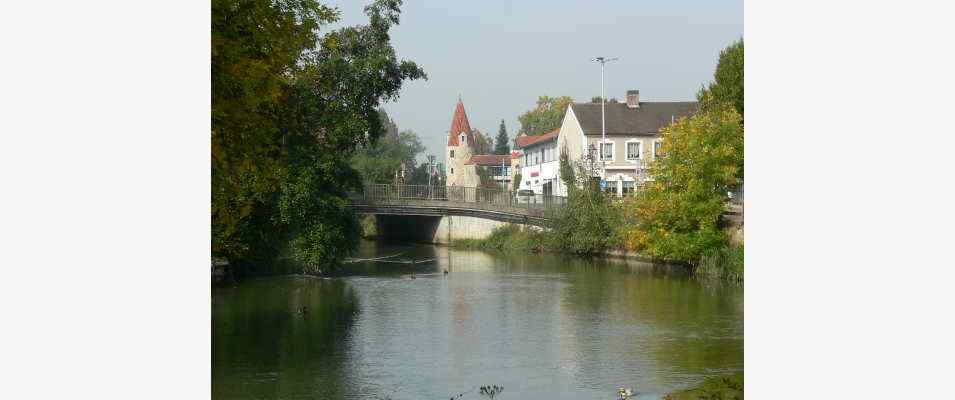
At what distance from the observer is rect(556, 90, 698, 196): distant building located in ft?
176

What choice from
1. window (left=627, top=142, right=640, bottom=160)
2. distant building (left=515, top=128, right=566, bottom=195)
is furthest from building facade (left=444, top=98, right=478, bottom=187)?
window (left=627, top=142, right=640, bottom=160)

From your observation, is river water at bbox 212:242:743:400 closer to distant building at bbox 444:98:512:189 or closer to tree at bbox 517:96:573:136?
distant building at bbox 444:98:512:189

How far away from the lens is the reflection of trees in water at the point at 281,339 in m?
15.0

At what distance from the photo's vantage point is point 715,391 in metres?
12.8

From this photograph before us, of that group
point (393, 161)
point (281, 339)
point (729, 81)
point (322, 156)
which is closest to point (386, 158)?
point (393, 161)

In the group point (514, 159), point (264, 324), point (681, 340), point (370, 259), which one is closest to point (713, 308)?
point (681, 340)

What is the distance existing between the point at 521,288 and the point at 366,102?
6982mm

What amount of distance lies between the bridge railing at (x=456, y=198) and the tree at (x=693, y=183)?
10.9 metres

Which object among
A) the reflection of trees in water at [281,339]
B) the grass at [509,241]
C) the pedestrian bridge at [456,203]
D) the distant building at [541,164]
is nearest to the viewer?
the reflection of trees in water at [281,339]

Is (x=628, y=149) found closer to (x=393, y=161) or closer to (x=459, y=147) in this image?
(x=393, y=161)

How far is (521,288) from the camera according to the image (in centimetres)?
2991

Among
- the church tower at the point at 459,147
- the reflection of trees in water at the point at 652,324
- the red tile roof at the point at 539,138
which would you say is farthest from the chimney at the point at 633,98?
the reflection of trees in water at the point at 652,324

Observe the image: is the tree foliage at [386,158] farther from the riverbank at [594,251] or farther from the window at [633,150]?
the window at [633,150]

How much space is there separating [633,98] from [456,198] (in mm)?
13665
